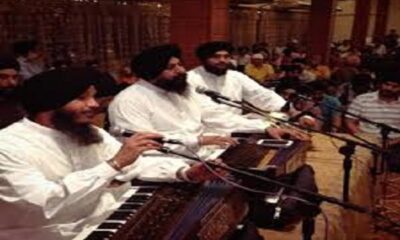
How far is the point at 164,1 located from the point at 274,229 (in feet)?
27.6

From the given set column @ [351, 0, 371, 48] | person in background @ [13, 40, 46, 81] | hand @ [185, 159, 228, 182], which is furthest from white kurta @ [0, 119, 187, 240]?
column @ [351, 0, 371, 48]

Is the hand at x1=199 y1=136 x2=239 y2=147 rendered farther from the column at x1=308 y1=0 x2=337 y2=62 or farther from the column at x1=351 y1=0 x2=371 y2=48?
the column at x1=351 y1=0 x2=371 y2=48

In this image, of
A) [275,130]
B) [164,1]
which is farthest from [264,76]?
[275,130]

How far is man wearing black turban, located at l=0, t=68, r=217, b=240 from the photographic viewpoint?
96.0 inches

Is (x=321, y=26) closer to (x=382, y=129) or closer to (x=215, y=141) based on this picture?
(x=382, y=129)

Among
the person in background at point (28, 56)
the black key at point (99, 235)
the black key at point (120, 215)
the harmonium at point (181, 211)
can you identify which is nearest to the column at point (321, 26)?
the person in background at point (28, 56)

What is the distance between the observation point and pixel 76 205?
2592 mm

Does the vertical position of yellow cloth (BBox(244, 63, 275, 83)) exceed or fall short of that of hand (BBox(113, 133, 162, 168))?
it falls short

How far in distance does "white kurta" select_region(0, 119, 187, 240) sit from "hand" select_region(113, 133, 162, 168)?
10cm

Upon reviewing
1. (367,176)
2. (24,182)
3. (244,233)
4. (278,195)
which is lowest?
(367,176)

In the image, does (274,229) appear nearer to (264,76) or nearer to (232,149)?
(232,149)

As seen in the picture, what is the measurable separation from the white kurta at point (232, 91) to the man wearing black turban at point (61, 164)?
2.48m

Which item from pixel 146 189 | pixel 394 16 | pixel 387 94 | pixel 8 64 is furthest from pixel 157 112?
pixel 394 16

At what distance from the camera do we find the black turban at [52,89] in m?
2.70
